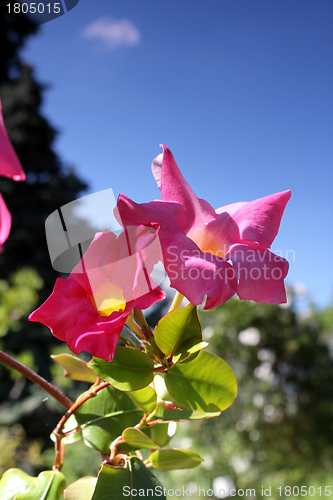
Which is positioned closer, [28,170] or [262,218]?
[262,218]

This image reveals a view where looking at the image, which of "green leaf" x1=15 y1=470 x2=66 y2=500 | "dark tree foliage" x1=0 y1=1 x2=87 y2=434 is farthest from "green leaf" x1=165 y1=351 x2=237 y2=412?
"dark tree foliage" x1=0 y1=1 x2=87 y2=434

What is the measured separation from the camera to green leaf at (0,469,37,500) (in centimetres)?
28

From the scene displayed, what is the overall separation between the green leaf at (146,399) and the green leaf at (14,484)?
0.39ft

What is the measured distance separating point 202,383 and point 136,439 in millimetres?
69

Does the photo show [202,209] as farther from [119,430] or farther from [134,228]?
[119,430]

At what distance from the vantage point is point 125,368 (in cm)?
25

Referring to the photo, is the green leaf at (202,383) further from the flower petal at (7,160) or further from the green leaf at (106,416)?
the flower petal at (7,160)

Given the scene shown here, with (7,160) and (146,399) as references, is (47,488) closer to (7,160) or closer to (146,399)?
(146,399)

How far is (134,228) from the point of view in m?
0.21

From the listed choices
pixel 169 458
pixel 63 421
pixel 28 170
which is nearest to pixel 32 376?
pixel 63 421

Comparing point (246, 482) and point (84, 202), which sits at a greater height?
point (84, 202)

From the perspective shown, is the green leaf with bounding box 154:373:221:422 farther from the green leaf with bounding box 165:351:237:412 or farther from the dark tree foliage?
the dark tree foliage

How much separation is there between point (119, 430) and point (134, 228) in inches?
8.1

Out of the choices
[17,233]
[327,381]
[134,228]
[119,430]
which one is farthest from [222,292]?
[17,233]
